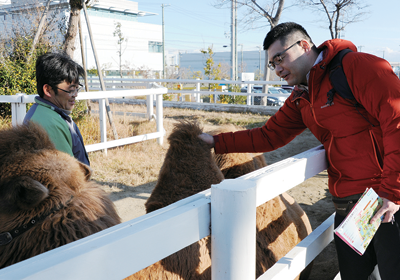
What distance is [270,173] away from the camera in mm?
1502

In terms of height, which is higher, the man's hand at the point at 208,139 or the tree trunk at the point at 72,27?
the tree trunk at the point at 72,27

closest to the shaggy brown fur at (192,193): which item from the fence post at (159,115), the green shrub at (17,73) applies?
the fence post at (159,115)

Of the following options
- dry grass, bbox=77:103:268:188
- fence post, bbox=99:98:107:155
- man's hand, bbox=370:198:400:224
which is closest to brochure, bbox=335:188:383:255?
man's hand, bbox=370:198:400:224

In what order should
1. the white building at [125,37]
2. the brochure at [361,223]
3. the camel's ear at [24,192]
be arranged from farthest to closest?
1. the white building at [125,37]
2. the brochure at [361,223]
3. the camel's ear at [24,192]

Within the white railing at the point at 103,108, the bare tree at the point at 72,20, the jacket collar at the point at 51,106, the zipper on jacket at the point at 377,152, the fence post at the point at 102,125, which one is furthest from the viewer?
the bare tree at the point at 72,20

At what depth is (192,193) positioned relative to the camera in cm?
196

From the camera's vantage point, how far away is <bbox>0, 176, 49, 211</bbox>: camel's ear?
1.31 m

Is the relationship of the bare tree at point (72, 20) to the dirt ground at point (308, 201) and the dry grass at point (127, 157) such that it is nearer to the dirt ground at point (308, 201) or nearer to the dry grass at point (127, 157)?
the dry grass at point (127, 157)

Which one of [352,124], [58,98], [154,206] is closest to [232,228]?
[154,206]

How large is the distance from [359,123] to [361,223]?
58 centimetres

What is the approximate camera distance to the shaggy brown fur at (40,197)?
1335 mm

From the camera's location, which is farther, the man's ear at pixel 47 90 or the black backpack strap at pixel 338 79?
the man's ear at pixel 47 90

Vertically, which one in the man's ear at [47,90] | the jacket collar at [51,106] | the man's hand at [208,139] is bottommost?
the man's hand at [208,139]

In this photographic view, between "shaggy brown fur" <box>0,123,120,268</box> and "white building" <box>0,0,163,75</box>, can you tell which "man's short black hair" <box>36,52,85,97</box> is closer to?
"shaggy brown fur" <box>0,123,120,268</box>
